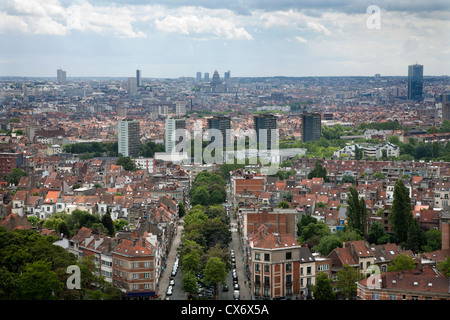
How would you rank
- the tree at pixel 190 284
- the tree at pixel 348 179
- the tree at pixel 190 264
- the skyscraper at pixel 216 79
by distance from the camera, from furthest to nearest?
the skyscraper at pixel 216 79 → the tree at pixel 348 179 → the tree at pixel 190 264 → the tree at pixel 190 284

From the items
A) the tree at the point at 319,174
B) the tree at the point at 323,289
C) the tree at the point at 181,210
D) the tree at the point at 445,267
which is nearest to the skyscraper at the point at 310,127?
the tree at the point at 319,174

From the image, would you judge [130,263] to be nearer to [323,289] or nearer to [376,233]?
[323,289]

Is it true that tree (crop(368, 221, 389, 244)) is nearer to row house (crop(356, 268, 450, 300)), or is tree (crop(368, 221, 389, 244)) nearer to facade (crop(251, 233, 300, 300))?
facade (crop(251, 233, 300, 300))

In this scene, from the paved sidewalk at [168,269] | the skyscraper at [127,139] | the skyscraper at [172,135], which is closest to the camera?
the paved sidewalk at [168,269]

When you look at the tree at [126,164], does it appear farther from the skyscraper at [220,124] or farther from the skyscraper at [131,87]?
the skyscraper at [131,87]

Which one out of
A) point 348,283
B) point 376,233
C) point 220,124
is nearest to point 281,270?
point 348,283

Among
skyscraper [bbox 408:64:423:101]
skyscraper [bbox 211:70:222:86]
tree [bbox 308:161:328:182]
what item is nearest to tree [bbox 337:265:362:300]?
tree [bbox 308:161:328:182]
